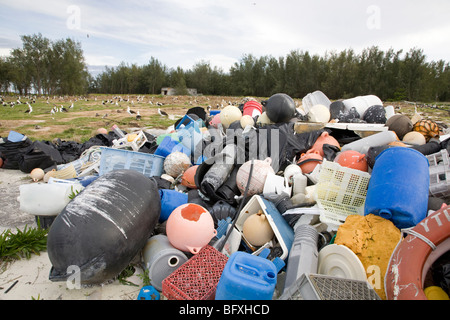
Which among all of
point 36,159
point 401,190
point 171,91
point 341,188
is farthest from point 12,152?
point 171,91

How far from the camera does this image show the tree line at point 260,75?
32.9m

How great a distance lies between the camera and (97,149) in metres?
4.94

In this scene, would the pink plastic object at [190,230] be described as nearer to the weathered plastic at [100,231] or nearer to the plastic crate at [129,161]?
the weathered plastic at [100,231]

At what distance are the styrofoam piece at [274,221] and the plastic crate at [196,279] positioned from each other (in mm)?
552

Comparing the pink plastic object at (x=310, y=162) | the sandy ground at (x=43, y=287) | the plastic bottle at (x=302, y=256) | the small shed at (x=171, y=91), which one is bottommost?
the sandy ground at (x=43, y=287)

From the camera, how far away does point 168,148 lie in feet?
14.6

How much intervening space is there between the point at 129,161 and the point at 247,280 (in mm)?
3007

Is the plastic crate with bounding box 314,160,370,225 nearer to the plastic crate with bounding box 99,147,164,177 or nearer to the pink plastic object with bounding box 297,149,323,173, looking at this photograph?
the pink plastic object with bounding box 297,149,323,173

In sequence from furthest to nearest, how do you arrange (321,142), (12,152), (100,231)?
(12,152), (321,142), (100,231)

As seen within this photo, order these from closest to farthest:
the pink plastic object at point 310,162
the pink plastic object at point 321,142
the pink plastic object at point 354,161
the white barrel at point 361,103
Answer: the pink plastic object at point 354,161 < the pink plastic object at point 310,162 < the pink plastic object at point 321,142 < the white barrel at point 361,103

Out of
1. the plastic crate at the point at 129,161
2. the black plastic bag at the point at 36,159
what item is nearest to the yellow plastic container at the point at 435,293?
the plastic crate at the point at 129,161

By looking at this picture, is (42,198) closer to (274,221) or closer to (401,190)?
(274,221)

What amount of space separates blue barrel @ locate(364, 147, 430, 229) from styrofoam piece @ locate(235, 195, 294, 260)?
75cm
